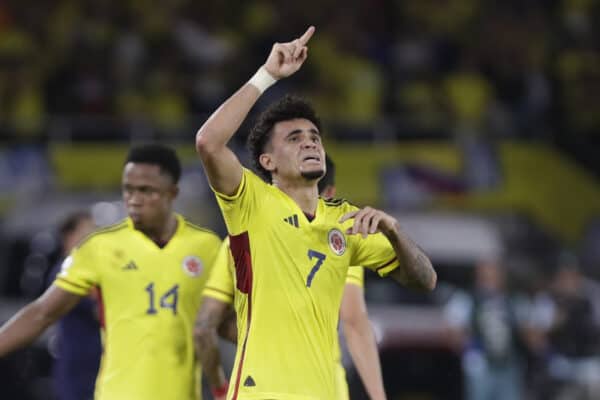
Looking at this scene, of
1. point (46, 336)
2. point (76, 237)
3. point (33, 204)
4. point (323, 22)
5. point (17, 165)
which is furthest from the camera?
point (323, 22)

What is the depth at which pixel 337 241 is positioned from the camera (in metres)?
6.36

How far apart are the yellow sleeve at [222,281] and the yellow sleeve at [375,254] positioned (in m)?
1.04

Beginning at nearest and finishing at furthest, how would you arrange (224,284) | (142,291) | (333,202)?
(333,202), (224,284), (142,291)

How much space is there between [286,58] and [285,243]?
2.71 feet

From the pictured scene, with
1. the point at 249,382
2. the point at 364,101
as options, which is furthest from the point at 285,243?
the point at 364,101

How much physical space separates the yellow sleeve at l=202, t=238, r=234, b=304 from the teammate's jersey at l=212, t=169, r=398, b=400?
109 centimetres

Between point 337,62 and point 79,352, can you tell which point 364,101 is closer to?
point 337,62

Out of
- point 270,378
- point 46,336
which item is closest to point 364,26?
point 46,336

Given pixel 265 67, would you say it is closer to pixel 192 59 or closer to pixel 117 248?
pixel 117 248

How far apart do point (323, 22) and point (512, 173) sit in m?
4.27

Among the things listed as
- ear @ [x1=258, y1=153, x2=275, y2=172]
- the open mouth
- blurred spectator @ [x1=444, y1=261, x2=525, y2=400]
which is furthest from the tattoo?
blurred spectator @ [x1=444, y1=261, x2=525, y2=400]

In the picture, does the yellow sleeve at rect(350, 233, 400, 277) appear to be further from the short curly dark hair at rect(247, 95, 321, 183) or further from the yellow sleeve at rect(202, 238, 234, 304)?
the yellow sleeve at rect(202, 238, 234, 304)

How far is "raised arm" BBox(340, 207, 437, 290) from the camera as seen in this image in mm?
5950

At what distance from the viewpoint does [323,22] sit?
20.9 metres
